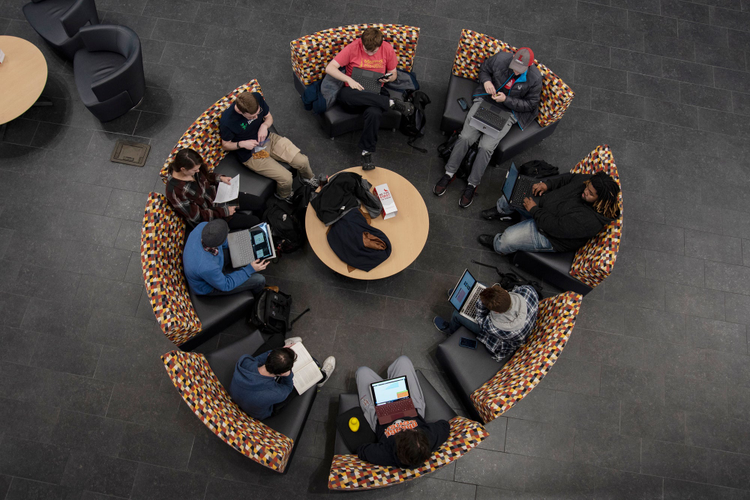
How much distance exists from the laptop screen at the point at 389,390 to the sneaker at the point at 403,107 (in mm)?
A: 2557

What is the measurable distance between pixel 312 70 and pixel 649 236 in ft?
12.4

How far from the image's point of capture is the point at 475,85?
4848mm

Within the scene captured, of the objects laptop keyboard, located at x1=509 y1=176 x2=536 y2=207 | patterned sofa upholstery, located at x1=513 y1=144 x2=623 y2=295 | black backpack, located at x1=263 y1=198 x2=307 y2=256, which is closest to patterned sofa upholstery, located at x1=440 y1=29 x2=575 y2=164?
laptop keyboard, located at x1=509 y1=176 x2=536 y2=207

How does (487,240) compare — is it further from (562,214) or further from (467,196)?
(562,214)

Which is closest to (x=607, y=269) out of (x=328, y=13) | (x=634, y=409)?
(x=634, y=409)

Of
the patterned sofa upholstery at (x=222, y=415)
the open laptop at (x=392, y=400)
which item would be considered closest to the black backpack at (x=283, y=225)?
the patterned sofa upholstery at (x=222, y=415)

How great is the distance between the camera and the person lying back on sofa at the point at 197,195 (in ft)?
11.5

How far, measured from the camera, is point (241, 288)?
3867 mm

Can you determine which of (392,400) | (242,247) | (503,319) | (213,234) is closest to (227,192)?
(242,247)

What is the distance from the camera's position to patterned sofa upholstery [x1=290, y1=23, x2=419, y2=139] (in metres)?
4.43

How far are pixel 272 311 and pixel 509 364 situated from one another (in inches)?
78.9

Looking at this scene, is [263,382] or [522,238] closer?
[263,382]

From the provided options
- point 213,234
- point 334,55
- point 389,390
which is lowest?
point 389,390

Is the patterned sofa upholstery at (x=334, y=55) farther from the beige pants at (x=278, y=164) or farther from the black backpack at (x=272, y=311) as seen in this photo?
the black backpack at (x=272, y=311)
